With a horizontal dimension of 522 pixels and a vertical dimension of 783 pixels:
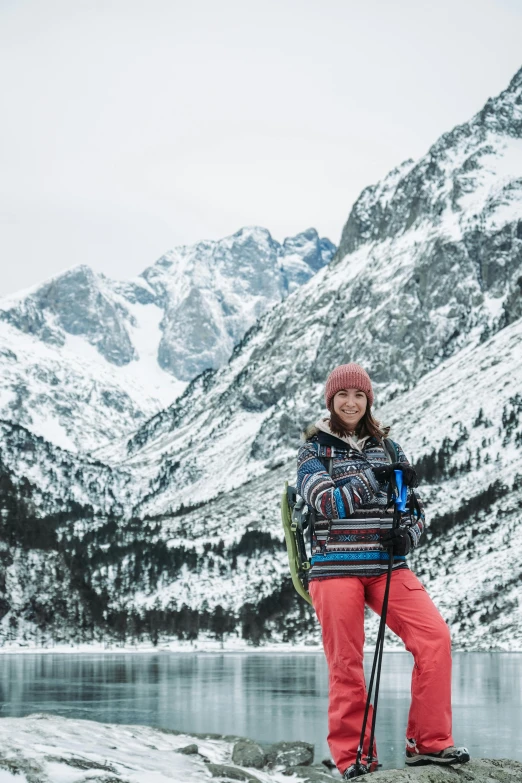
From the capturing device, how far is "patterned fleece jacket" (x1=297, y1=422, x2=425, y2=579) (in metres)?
11.5

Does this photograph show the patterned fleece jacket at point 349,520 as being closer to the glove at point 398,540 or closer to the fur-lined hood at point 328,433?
the glove at point 398,540

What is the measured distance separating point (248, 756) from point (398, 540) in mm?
27719

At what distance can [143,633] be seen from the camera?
636ft

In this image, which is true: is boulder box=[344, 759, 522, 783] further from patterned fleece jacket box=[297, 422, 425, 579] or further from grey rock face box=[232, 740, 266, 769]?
grey rock face box=[232, 740, 266, 769]

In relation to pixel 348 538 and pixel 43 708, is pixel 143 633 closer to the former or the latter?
pixel 43 708

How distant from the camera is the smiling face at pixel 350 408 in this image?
1234 centimetres

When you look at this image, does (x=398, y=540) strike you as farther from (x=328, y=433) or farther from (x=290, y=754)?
(x=290, y=754)

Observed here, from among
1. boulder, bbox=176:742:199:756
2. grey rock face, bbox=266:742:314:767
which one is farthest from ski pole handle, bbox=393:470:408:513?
grey rock face, bbox=266:742:314:767

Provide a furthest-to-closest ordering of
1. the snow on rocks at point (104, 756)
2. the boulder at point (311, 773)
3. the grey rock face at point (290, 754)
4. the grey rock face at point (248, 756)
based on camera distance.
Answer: the grey rock face at point (290, 754), the grey rock face at point (248, 756), the boulder at point (311, 773), the snow on rocks at point (104, 756)

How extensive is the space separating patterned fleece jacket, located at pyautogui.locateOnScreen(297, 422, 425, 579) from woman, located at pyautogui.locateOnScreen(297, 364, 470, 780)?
0.04 ft

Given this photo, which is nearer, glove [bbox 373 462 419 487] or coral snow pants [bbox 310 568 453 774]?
coral snow pants [bbox 310 568 453 774]

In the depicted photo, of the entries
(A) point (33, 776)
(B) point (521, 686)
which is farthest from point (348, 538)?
(B) point (521, 686)

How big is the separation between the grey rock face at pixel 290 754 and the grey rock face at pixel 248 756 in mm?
428

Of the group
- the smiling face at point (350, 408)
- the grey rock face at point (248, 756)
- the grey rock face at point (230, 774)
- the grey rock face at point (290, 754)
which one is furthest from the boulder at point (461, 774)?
the grey rock face at point (290, 754)
